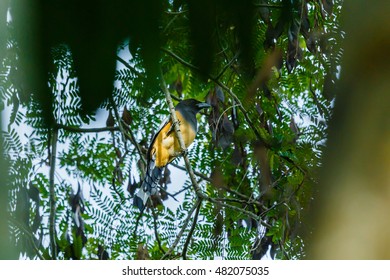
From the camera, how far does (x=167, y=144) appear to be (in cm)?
237

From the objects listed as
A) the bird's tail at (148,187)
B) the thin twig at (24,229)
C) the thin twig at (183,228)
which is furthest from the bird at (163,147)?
the thin twig at (24,229)

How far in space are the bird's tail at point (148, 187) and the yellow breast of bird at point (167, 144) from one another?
3cm

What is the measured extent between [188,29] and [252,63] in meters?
0.03

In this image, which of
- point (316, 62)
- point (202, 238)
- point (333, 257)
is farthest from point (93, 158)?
point (333, 257)

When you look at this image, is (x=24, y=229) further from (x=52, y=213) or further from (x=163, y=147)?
(x=163, y=147)

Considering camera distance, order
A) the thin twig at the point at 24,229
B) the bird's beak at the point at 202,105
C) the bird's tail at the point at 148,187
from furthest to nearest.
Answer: the bird's beak at the point at 202,105, the bird's tail at the point at 148,187, the thin twig at the point at 24,229

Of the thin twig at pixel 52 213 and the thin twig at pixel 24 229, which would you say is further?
the thin twig at pixel 52 213

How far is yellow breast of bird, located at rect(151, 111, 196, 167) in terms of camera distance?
2.35 meters

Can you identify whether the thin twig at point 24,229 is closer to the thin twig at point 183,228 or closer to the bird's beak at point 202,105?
the thin twig at point 183,228

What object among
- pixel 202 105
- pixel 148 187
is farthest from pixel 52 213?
pixel 202 105

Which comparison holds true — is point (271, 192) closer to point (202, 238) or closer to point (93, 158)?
point (202, 238)

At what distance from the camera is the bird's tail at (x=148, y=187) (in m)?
2.27

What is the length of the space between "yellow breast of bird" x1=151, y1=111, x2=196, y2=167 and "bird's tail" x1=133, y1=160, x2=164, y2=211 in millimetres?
33

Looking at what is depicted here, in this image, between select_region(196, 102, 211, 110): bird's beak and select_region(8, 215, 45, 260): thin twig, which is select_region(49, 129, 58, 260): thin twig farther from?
select_region(196, 102, 211, 110): bird's beak
